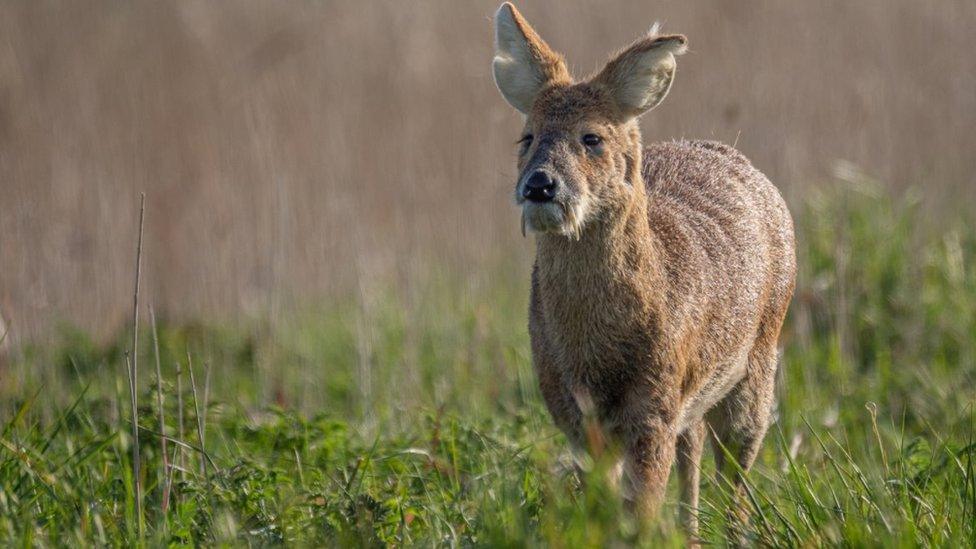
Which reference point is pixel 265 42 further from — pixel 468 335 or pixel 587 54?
pixel 468 335

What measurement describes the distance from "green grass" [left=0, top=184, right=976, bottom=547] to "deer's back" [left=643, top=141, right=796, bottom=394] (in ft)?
1.63

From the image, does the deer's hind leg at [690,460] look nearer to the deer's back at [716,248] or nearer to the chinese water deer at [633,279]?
the chinese water deer at [633,279]

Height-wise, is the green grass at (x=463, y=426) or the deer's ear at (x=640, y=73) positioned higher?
the deer's ear at (x=640, y=73)

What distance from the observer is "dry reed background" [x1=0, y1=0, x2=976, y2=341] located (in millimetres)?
9586

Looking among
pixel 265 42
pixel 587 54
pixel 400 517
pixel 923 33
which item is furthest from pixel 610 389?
pixel 923 33

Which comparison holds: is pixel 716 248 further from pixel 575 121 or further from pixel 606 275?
pixel 575 121

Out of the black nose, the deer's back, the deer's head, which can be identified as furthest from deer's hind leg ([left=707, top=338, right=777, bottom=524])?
the black nose

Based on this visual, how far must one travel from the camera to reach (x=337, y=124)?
11.9 metres

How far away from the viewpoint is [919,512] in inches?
166

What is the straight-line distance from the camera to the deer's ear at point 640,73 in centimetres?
517

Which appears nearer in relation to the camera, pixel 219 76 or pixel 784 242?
pixel 784 242

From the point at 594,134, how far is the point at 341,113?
294 inches

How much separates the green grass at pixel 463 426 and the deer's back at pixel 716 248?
50cm

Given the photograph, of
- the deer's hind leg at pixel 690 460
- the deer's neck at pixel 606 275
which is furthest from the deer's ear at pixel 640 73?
the deer's hind leg at pixel 690 460
